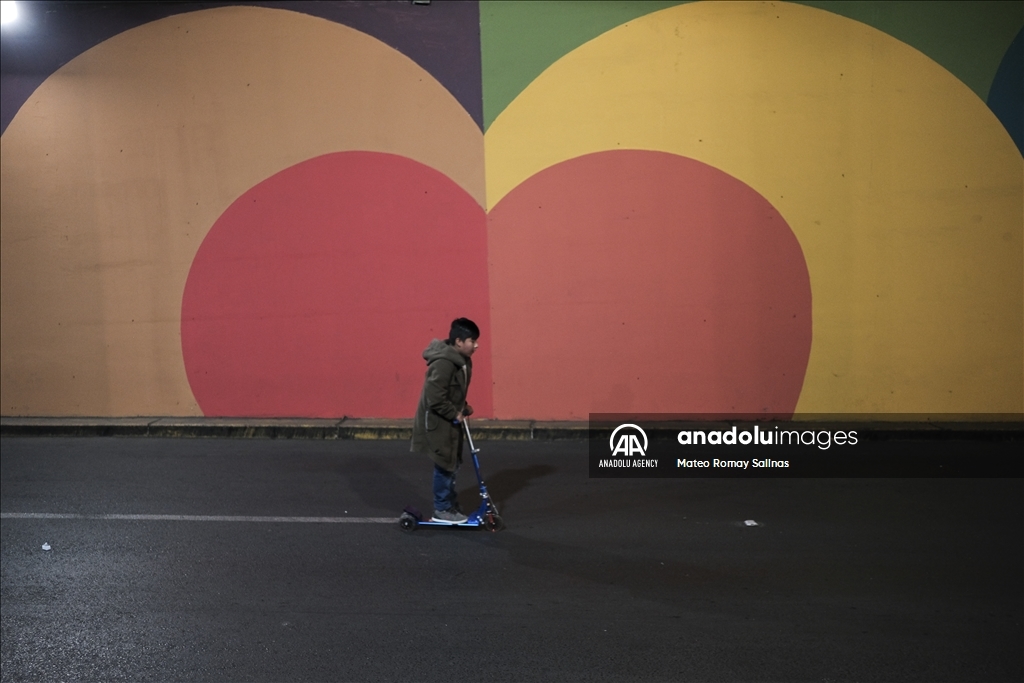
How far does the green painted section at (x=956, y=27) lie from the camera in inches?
396

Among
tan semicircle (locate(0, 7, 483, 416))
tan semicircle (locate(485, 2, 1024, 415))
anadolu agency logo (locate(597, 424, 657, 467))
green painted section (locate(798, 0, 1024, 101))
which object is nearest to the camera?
anadolu agency logo (locate(597, 424, 657, 467))

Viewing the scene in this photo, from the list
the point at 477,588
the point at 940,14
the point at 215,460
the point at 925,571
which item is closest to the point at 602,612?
the point at 477,588

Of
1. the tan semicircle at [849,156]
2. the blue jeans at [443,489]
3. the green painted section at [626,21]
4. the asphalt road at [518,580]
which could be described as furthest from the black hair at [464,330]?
the green painted section at [626,21]

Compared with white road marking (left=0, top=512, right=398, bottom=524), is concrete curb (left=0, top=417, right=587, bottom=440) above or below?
above

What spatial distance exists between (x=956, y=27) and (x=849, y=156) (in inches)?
69.5

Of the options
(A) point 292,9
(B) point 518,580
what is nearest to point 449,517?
(B) point 518,580

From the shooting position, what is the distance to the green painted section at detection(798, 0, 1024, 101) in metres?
10.1

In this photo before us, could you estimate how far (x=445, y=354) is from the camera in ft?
23.8

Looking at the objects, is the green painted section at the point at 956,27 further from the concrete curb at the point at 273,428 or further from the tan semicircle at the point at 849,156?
the concrete curb at the point at 273,428

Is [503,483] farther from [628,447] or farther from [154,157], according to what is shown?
[154,157]

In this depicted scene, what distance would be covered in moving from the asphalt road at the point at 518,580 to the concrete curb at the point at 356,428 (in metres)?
1.35

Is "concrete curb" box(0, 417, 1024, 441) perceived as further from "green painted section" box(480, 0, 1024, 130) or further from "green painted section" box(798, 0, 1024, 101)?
"green painted section" box(798, 0, 1024, 101)

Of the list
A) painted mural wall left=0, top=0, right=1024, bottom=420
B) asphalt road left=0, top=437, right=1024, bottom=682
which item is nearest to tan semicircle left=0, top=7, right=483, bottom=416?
painted mural wall left=0, top=0, right=1024, bottom=420

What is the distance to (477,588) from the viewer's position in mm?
6309
